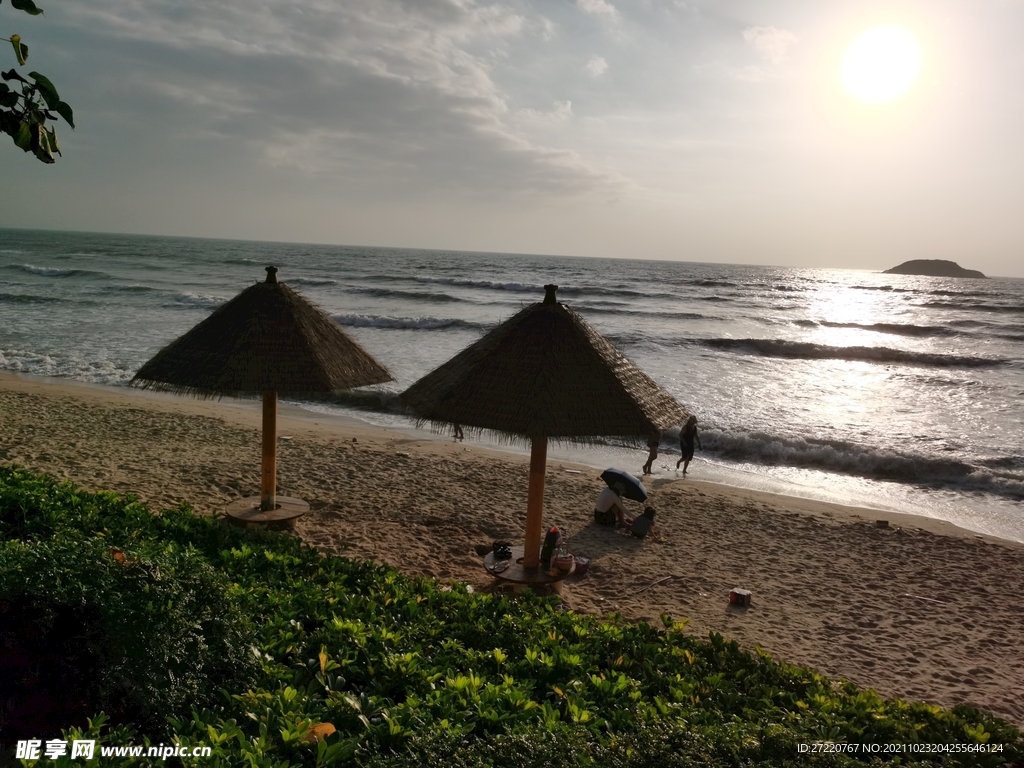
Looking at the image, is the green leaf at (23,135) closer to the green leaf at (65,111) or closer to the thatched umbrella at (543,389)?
the green leaf at (65,111)

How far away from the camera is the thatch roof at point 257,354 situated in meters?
6.21

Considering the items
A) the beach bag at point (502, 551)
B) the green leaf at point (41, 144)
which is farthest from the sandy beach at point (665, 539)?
the green leaf at point (41, 144)

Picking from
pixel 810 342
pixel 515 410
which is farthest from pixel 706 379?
pixel 515 410

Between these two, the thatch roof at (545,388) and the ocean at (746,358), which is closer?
the thatch roof at (545,388)

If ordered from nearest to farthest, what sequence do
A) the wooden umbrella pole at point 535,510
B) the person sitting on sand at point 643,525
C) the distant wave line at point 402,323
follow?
1. the wooden umbrella pole at point 535,510
2. the person sitting on sand at point 643,525
3. the distant wave line at point 402,323

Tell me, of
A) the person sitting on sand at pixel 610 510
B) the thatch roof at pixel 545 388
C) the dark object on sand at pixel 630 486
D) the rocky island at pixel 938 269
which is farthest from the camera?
the rocky island at pixel 938 269

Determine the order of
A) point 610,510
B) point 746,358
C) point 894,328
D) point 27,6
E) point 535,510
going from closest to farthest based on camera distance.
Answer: point 27,6, point 535,510, point 610,510, point 746,358, point 894,328

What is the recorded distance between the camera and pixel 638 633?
14.3ft

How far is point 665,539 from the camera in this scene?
824 cm

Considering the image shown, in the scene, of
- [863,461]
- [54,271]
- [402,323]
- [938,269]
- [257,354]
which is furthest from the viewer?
[938,269]

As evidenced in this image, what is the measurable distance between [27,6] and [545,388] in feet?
12.0

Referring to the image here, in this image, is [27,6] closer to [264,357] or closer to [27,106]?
[27,106]

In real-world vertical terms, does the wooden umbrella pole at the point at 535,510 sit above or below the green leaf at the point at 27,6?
below

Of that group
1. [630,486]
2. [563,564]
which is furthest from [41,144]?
[630,486]
